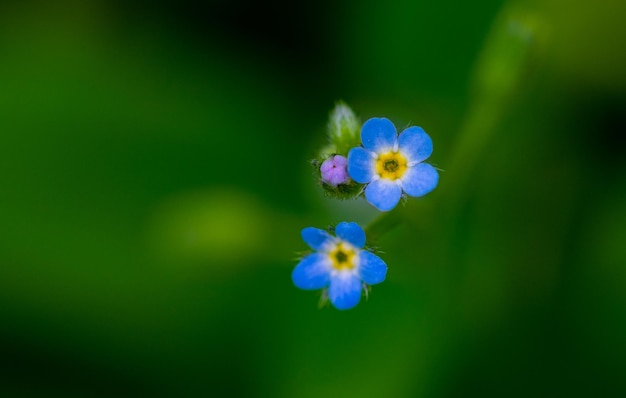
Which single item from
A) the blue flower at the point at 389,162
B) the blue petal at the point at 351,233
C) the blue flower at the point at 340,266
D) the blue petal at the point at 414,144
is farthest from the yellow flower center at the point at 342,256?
the blue petal at the point at 414,144

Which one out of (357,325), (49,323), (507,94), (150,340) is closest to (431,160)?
(507,94)

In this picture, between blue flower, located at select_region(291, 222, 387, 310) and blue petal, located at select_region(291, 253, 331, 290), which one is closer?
blue flower, located at select_region(291, 222, 387, 310)

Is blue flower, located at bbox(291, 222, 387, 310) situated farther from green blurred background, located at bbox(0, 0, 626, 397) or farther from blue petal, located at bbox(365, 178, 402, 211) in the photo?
green blurred background, located at bbox(0, 0, 626, 397)

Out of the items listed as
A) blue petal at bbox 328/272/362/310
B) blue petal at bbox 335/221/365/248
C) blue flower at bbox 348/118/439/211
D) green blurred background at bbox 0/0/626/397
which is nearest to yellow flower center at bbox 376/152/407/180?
blue flower at bbox 348/118/439/211

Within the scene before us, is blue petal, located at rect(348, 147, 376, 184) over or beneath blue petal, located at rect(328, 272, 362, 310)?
over

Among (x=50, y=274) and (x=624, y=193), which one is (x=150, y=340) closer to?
(x=50, y=274)

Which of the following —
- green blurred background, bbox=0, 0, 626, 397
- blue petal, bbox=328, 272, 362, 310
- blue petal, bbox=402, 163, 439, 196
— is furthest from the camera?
green blurred background, bbox=0, 0, 626, 397

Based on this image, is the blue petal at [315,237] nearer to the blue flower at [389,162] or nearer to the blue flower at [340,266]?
the blue flower at [340,266]
